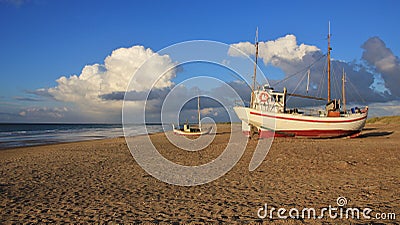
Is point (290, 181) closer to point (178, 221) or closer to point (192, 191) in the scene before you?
point (192, 191)

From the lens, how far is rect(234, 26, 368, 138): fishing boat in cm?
3048

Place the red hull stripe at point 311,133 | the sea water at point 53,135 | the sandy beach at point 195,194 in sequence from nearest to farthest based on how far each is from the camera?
the sandy beach at point 195,194 < the red hull stripe at point 311,133 < the sea water at point 53,135

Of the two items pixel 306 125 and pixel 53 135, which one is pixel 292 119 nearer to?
pixel 306 125

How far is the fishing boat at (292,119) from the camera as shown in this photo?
3048 cm

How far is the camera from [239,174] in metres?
11.6

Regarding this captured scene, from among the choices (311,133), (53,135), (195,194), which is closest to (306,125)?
(311,133)

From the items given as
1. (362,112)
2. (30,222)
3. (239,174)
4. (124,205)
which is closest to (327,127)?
(362,112)

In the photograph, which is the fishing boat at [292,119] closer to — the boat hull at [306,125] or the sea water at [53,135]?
the boat hull at [306,125]

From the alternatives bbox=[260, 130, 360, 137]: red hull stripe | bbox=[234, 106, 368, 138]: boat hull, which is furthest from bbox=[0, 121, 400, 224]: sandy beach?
bbox=[260, 130, 360, 137]: red hull stripe

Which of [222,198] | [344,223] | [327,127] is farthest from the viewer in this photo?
[327,127]

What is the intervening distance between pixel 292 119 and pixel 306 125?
1.51m

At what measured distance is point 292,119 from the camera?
1198 inches

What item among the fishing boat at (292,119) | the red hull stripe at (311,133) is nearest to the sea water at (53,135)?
the fishing boat at (292,119)

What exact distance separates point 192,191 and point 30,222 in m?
4.21
